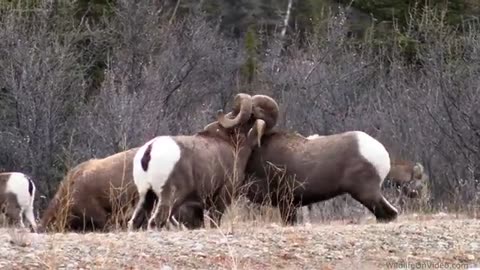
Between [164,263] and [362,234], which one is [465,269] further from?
[164,263]

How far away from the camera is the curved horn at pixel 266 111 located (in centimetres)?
1470

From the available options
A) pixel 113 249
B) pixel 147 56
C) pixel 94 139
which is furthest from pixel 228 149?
pixel 147 56

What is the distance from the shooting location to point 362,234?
11.2 meters

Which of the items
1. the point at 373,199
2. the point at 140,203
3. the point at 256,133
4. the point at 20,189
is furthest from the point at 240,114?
the point at 20,189

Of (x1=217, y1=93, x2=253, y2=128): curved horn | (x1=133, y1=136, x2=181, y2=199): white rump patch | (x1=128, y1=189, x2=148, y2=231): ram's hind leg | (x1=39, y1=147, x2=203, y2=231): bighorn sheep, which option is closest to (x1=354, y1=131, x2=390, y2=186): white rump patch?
(x1=217, y1=93, x2=253, y2=128): curved horn

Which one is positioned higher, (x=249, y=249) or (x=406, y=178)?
(x=249, y=249)

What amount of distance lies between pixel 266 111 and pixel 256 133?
1.30ft

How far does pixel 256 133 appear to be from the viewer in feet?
47.7

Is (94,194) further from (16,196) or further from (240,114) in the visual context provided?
(16,196)

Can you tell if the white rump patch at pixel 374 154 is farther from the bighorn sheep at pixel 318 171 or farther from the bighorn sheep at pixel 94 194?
the bighorn sheep at pixel 94 194

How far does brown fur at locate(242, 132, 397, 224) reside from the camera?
1409 cm

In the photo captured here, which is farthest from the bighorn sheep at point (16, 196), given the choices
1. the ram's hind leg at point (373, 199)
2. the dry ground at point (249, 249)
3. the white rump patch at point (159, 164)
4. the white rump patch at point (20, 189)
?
the dry ground at point (249, 249)

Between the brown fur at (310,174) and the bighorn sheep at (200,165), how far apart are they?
0.31 meters

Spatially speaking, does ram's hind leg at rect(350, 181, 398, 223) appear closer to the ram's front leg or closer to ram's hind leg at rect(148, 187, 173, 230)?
the ram's front leg
